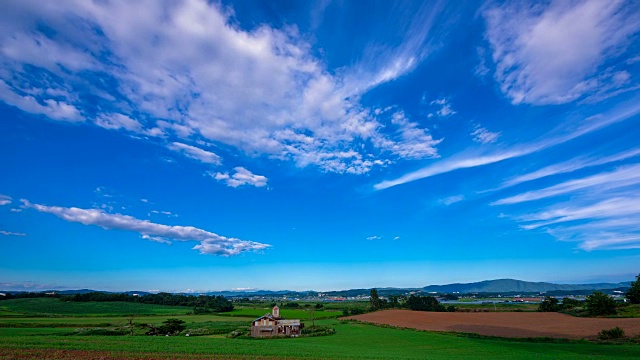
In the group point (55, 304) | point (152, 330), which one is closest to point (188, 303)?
point (55, 304)

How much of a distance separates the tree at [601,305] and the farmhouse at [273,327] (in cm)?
5988

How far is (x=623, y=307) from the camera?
67.2 meters

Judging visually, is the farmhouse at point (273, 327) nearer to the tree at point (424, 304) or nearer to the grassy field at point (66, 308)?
the grassy field at point (66, 308)

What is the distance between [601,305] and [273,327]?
64.8 meters

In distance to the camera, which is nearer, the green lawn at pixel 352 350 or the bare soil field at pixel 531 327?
the green lawn at pixel 352 350

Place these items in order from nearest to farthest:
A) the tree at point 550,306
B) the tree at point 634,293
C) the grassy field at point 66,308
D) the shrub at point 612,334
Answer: the shrub at point 612,334
the tree at point 634,293
the grassy field at point 66,308
the tree at point 550,306

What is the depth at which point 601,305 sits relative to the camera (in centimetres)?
6556

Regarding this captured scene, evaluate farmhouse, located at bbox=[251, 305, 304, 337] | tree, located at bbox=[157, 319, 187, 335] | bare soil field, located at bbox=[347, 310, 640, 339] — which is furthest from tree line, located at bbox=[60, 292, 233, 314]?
bare soil field, located at bbox=[347, 310, 640, 339]

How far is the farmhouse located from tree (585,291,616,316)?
5988 centimetres

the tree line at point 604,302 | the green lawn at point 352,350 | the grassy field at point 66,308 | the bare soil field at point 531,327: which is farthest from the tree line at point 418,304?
the grassy field at point 66,308

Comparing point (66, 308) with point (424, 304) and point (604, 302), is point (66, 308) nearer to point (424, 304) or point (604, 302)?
point (424, 304)

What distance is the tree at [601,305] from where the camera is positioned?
6494 centimetres

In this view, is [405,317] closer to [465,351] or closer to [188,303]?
[465,351]

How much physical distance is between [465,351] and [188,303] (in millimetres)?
133065
